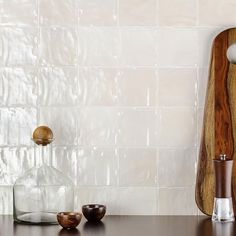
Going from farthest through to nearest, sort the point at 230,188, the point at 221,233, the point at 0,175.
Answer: the point at 0,175, the point at 230,188, the point at 221,233

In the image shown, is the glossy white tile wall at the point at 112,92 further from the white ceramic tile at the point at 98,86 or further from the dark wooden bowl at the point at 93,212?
the dark wooden bowl at the point at 93,212

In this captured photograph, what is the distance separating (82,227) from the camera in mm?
1594

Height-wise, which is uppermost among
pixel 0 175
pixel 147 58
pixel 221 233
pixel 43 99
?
pixel 147 58

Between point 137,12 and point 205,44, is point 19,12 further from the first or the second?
point 205,44

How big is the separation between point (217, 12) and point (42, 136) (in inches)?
22.2

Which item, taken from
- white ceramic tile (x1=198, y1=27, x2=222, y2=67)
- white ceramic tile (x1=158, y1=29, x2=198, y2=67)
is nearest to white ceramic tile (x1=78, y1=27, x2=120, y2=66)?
white ceramic tile (x1=158, y1=29, x2=198, y2=67)

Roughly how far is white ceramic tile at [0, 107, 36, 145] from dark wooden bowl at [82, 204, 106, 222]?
0.25 metres

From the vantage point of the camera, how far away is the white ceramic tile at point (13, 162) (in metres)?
1.76

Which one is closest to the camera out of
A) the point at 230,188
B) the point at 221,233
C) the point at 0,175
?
the point at 221,233

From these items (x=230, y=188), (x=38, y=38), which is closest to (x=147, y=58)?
(x=38, y=38)

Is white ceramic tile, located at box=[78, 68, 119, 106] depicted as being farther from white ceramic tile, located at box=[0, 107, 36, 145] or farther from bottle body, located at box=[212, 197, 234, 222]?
bottle body, located at box=[212, 197, 234, 222]

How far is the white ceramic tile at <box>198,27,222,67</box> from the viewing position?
1.76 m

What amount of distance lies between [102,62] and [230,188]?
1.53ft

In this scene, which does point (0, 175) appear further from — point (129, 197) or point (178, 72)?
point (178, 72)
